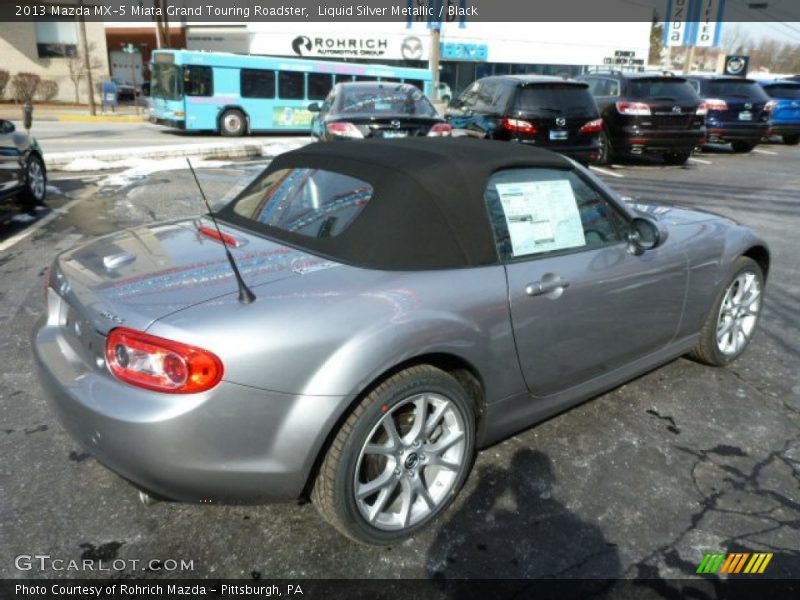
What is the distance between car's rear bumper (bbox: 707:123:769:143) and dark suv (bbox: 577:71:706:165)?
3019 millimetres

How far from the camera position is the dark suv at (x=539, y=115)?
1013cm

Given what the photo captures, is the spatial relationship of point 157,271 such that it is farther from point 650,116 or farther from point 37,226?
point 650,116

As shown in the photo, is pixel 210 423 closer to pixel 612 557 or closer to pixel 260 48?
pixel 612 557

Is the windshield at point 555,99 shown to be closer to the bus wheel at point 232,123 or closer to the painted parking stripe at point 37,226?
the painted parking stripe at point 37,226

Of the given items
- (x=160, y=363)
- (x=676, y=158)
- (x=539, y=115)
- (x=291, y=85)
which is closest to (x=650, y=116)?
(x=676, y=158)

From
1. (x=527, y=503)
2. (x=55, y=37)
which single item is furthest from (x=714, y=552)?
(x=55, y=37)

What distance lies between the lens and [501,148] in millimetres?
3080

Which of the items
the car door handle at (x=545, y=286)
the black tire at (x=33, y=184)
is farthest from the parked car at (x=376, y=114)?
the car door handle at (x=545, y=286)

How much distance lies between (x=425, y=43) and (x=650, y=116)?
29639 millimetres

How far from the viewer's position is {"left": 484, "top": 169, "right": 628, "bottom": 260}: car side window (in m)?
2.82

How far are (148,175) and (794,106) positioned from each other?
1725 cm

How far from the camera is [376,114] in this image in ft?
30.9

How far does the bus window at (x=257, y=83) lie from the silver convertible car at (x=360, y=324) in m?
18.6

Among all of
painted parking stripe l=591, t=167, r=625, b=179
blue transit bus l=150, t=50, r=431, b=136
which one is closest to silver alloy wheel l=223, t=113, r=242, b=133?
blue transit bus l=150, t=50, r=431, b=136
